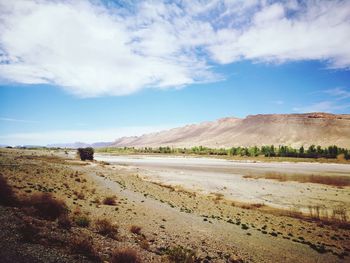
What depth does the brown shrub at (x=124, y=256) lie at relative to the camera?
9.69 metres

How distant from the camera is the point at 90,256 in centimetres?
941

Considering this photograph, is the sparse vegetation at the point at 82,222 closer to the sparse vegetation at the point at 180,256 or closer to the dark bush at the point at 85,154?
the sparse vegetation at the point at 180,256

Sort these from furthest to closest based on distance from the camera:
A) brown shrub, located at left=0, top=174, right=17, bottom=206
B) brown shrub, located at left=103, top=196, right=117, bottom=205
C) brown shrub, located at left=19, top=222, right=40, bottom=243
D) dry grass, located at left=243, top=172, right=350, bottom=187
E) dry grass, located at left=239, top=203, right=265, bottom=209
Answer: dry grass, located at left=243, top=172, right=350, bottom=187, dry grass, located at left=239, top=203, right=265, bottom=209, brown shrub, located at left=103, top=196, right=117, bottom=205, brown shrub, located at left=0, top=174, right=17, bottom=206, brown shrub, located at left=19, top=222, right=40, bottom=243

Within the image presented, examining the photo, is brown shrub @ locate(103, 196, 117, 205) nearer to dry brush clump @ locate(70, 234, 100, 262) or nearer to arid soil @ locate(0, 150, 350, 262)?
arid soil @ locate(0, 150, 350, 262)

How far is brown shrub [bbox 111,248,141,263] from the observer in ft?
31.8

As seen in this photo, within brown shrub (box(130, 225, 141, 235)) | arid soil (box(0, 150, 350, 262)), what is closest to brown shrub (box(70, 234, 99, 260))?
arid soil (box(0, 150, 350, 262))

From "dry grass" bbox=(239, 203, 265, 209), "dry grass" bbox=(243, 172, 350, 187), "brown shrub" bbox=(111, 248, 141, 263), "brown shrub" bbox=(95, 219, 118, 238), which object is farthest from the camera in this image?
"dry grass" bbox=(243, 172, 350, 187)

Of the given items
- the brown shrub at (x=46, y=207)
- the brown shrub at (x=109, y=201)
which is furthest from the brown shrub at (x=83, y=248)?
the brown shrub at (x=109, y=201)

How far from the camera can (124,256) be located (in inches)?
387

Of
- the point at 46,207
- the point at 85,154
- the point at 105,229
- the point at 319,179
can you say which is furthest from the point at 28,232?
the point at 85,154

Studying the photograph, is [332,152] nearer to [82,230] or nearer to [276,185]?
[276,185]

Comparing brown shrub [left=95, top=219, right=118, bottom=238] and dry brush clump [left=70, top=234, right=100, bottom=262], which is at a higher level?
dry brush clump [left=70, top=234, right=100, bottom=262]

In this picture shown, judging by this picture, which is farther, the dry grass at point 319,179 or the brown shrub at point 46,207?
the dry grass at point 319,179

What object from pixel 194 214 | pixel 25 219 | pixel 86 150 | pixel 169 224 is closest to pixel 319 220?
pixel 194 214
